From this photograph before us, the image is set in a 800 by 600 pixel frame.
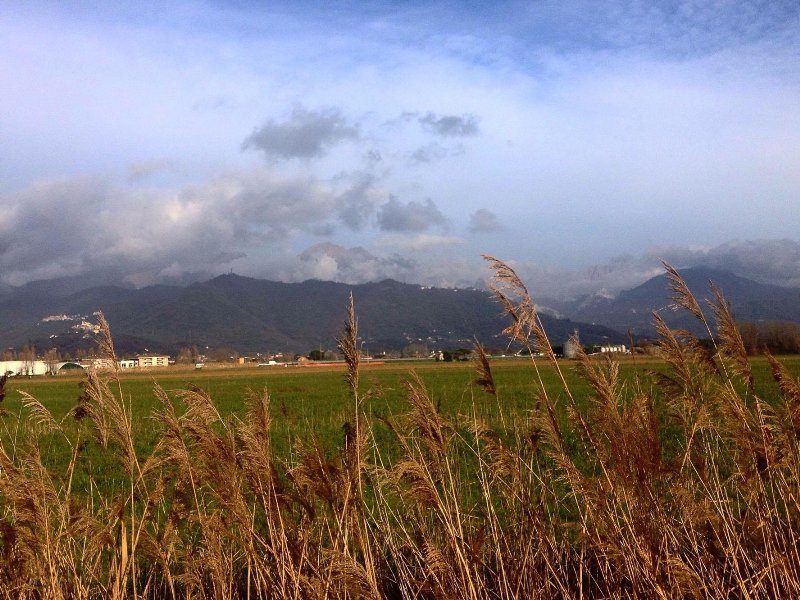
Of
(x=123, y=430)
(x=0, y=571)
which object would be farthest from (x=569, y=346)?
(x=0, y=571)

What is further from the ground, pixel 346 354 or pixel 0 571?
pixel 346 354

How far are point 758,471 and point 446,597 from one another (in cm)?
228

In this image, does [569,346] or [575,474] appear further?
[569,346]

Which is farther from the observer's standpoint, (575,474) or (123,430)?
(123,430)

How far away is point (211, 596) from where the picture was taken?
243 inches

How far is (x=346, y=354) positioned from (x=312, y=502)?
1.25 metres

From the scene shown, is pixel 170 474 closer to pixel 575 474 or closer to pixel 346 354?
pixel 346 354

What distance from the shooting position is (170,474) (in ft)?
18.2

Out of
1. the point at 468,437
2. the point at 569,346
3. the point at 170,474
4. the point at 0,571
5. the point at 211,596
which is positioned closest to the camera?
the point at 569,346

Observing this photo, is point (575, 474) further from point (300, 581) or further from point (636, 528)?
point (300, 581)

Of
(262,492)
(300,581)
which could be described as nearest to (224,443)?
(262,492)

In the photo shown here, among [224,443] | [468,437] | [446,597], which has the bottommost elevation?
[468,437]

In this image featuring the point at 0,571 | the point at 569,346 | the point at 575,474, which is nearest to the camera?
the point at 575,474

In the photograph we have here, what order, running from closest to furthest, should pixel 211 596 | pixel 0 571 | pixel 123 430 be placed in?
pixel 123 430 < pixel 0 571 < pixel 211 596
